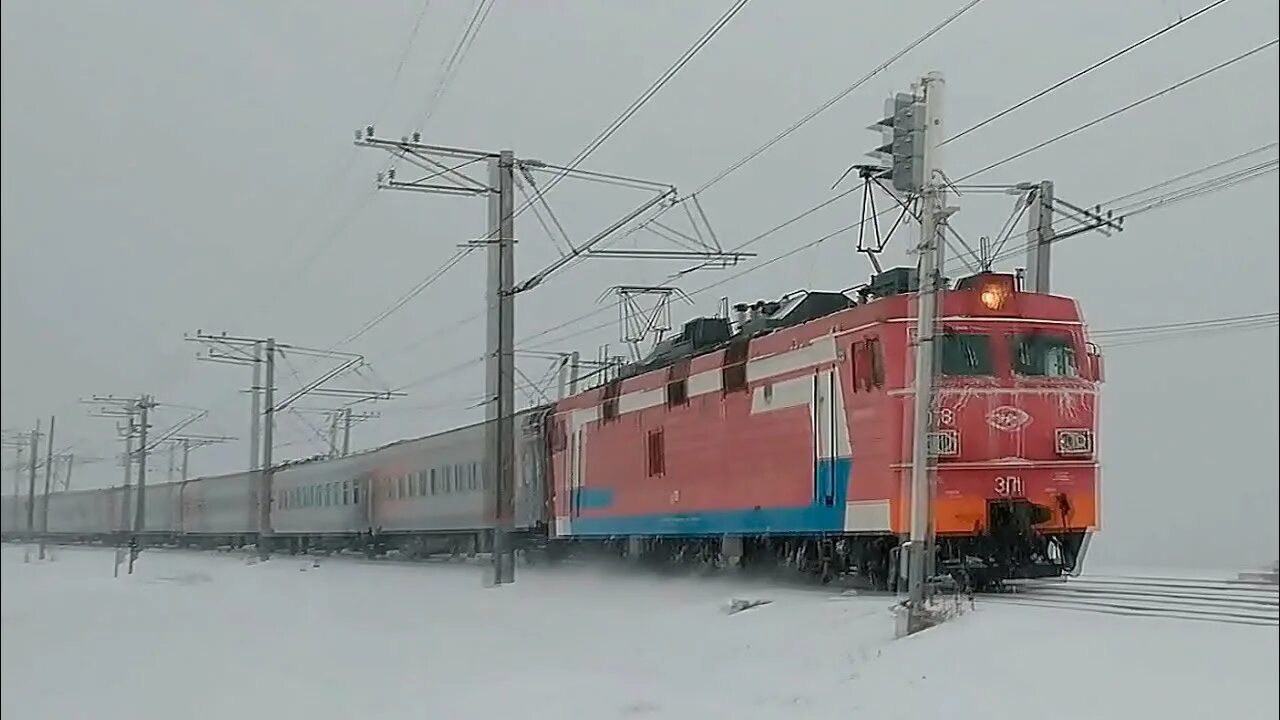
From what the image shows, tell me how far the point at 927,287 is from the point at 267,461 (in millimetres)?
13392

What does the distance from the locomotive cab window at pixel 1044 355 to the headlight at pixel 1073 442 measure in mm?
638

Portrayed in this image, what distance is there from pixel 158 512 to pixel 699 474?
32.5ft

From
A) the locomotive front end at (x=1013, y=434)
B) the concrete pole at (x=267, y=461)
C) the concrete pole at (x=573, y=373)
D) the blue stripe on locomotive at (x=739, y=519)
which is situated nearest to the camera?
the locomotive front end at (x=1013, y=434)

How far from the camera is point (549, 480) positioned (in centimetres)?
2450

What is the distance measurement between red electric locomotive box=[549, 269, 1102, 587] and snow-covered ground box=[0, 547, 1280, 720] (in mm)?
1576

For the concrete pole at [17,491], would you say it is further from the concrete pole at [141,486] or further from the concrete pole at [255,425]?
the concrete pole at [255,425]

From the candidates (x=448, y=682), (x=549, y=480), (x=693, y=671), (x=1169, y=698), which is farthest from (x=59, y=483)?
(x=549, y=480)

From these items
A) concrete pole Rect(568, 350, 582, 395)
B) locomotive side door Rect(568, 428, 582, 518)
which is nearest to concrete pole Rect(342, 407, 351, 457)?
locomotive side door Rect(568, 428, 582, 518)

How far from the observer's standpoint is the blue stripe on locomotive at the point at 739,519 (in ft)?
49.2

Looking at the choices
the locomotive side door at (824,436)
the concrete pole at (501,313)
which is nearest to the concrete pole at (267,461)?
the concrete pole at (501,313)

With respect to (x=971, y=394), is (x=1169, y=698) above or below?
below

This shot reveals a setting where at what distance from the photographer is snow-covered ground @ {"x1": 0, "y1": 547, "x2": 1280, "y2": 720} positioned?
7758 millimetres

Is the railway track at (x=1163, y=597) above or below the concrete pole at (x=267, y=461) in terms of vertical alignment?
below

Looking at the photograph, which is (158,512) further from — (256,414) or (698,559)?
(698,559)
